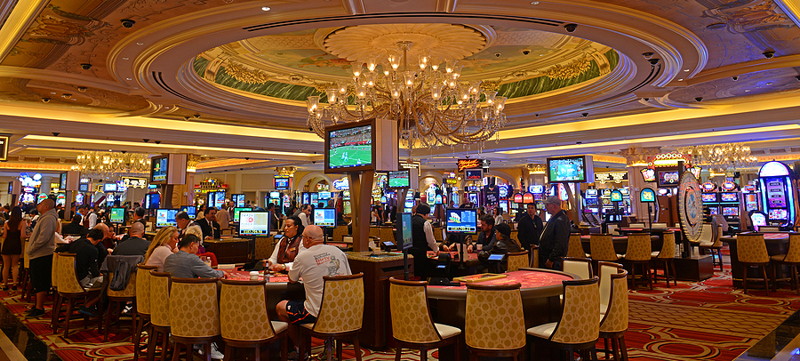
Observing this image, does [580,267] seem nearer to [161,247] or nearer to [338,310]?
[338,310]

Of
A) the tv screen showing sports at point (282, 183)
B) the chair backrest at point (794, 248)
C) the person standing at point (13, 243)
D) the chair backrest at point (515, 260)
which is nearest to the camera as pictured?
the chair backrest at point (515, 260)

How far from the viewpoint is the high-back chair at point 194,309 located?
3.59 meters

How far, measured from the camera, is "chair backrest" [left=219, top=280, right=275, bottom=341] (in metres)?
3.50

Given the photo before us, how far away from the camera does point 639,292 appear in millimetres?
7484

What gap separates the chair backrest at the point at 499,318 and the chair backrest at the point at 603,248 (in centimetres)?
534

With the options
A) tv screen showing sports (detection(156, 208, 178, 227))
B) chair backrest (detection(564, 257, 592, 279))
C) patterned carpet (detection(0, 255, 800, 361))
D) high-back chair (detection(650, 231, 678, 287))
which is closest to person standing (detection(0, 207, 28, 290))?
patterned carpet (detection(0, 255, 800, 361))

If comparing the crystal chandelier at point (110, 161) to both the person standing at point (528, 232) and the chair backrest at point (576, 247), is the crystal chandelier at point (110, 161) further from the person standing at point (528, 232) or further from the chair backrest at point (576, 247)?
the chair backrest at point (576, 247)

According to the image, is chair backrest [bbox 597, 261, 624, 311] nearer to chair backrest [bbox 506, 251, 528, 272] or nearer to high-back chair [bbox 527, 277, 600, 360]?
high-back chair [bbox 527, 277, 600, 360]

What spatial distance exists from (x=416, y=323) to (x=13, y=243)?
744 cm

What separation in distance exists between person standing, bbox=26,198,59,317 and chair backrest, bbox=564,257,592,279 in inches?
234

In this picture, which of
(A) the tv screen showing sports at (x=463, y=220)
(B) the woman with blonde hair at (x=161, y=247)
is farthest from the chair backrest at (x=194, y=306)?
(A) the tv screen showing sports at (x=463, y=220)

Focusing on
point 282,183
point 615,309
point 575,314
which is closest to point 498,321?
point 575,314

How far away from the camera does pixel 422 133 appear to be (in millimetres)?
7059

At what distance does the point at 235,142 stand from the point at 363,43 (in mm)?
6319
